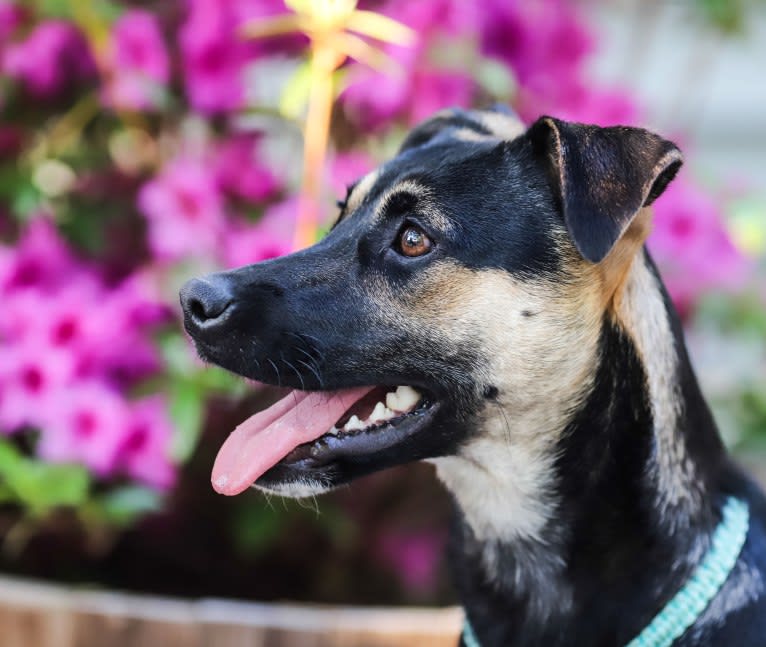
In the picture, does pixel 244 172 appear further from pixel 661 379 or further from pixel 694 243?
pixel 661 379

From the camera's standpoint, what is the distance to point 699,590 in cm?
187

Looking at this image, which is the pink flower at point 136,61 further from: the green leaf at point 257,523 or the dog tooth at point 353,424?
the dog tooth at point 353,424

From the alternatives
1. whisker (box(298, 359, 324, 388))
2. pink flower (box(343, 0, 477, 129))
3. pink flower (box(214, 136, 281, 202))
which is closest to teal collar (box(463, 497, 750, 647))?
whisker (box(298, 359, 324, 388))

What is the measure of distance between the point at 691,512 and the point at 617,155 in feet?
2.06

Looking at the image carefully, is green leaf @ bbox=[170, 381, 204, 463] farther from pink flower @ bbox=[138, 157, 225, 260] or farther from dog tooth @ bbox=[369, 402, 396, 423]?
dog tooth @ bbox=[369, 402, 396, 423]

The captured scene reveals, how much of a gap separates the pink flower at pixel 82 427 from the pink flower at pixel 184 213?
41 cm

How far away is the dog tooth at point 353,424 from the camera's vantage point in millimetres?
1953

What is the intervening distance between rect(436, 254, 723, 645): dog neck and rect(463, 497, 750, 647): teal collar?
0.05ft

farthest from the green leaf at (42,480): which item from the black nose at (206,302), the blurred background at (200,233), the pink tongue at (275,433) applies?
the black nose at (206,302)

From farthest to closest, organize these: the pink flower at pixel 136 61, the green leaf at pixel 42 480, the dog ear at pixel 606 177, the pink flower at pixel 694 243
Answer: the pink flower at pixel 694 243
the pink flower at pixel 136 61
the green leaf at pixel 42 480
the dog ear at pixel 606 177

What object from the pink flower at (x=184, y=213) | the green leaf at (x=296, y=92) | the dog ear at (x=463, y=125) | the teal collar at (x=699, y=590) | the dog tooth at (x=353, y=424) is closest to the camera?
the teal collar at (x=699, y=590)

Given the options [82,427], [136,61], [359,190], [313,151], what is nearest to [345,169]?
[313,151]

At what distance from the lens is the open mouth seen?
1896mm

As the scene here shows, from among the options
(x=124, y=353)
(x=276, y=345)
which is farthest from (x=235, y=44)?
(x=276, y=345)
